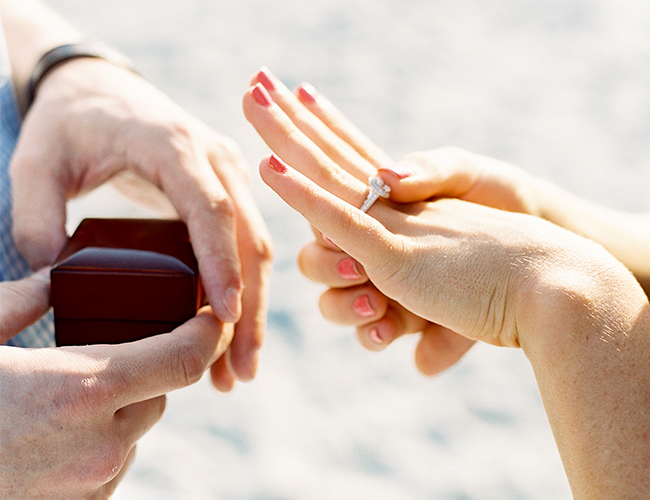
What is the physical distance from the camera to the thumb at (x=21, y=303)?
0.85m

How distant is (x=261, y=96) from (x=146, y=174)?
24cm

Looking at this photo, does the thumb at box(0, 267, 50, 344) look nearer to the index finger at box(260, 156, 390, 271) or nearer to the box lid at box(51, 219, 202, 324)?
the box lid at box(51, 219, 202, 324)

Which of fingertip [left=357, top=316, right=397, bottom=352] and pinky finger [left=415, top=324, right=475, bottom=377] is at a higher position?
fingertip [left=357, top=316, right=397, bottom=352]

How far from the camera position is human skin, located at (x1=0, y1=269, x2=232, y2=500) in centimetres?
74

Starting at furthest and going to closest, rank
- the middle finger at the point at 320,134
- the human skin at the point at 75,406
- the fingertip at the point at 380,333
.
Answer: the fingertip at the point at 380,333 < the middle finger at the point at 320,134 < the human skin at the point at 75,406

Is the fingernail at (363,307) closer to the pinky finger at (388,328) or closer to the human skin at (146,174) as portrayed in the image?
the pinky finger at (388,328)

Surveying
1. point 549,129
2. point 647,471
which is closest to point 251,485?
point 647,471

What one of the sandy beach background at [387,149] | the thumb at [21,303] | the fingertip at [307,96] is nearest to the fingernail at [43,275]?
the thumb at [21,303]

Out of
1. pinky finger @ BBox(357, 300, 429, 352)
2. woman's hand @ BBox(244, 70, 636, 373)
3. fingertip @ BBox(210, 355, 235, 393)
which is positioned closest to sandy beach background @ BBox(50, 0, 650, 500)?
fingertip @ BBox(210, 355, 235, 393)

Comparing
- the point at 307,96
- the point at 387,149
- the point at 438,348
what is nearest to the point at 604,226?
the point at 438,348

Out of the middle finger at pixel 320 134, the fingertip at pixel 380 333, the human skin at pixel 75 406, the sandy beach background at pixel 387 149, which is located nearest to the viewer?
the human skin at pixel 75 406

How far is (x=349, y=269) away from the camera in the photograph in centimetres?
118

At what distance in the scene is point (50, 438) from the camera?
Result: 75cm

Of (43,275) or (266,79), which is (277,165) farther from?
(43,275)
